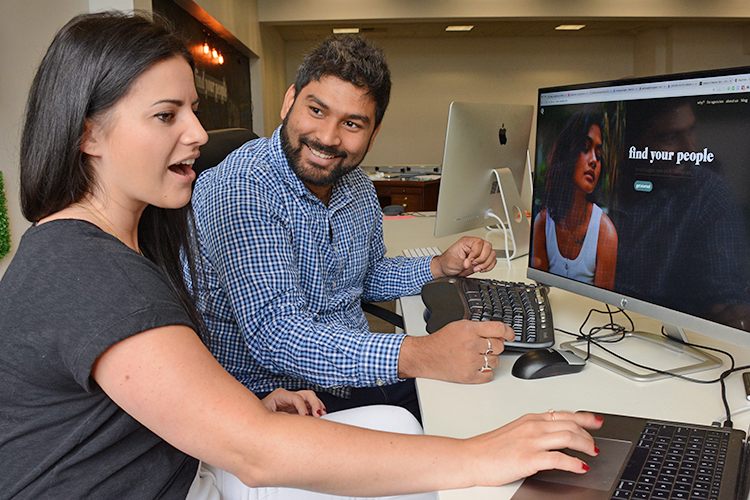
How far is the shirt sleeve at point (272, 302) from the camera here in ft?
3.53

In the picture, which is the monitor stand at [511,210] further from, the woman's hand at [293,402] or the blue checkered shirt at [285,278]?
the woman's hand at [293,402]

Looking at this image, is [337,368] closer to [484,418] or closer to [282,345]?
[282,345]

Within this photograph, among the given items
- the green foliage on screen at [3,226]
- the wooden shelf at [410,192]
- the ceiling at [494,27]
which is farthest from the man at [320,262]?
the ceiling at [494,27]

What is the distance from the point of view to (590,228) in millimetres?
1110

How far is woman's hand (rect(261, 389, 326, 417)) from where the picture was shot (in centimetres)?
109

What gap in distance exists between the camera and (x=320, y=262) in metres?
1.36

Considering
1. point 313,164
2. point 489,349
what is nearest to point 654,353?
point 489,349

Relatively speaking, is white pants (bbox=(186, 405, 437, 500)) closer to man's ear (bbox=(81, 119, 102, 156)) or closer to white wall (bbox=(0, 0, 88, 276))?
man's ear (bbox=(81, 119, 102, 156))

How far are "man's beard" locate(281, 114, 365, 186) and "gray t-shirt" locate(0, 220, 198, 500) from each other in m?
0.74

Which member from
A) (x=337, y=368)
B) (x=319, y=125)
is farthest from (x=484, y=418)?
(x=319, y=125)

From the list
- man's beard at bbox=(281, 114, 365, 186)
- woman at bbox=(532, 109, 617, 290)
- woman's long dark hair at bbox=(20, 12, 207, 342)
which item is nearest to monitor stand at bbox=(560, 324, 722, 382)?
woman at bbox=(532, 109, 617, 290)

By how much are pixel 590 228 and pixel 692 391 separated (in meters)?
0.35

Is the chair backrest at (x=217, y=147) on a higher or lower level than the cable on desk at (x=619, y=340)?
higher

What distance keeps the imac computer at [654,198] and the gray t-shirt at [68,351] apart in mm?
779
